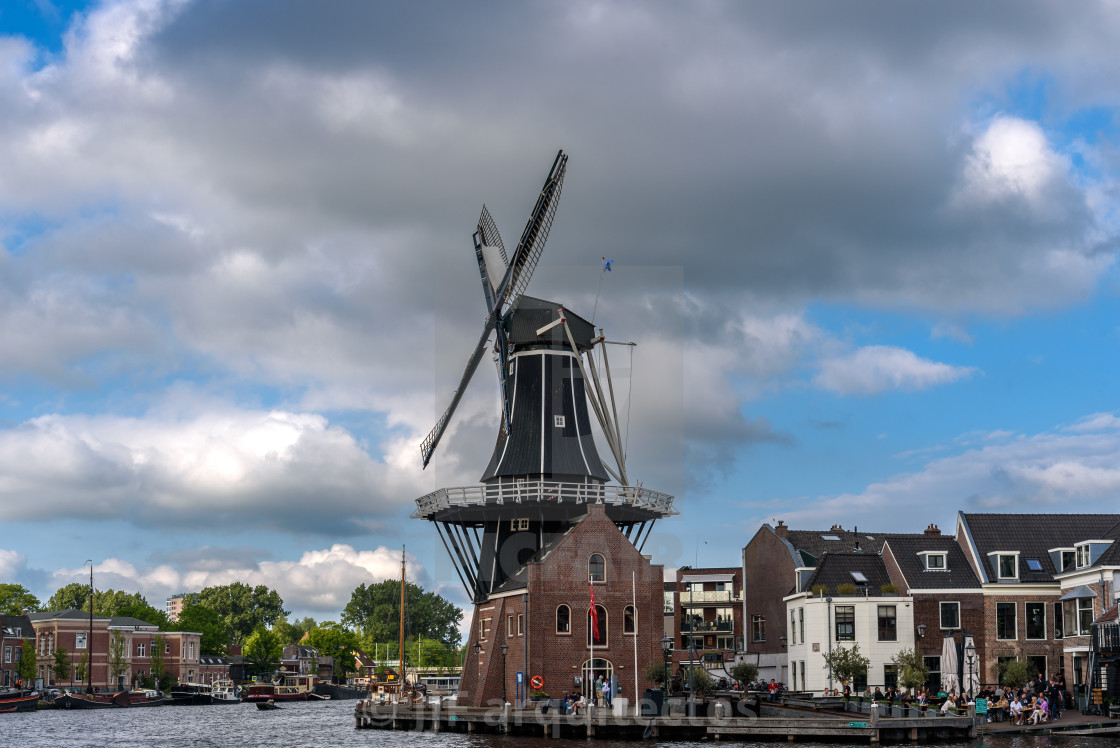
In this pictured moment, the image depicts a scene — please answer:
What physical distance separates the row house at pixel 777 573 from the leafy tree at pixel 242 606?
406 ft

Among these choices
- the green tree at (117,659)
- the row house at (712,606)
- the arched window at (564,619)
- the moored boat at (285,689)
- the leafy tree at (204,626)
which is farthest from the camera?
the leafy tree at (204,626)

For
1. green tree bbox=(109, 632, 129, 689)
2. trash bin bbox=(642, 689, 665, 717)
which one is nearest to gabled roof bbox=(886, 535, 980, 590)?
trash bin bbox=(642, 689, 665, 717)

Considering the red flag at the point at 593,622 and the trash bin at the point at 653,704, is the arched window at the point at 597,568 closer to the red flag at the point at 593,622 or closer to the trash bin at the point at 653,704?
the red flag at the point at 593,622

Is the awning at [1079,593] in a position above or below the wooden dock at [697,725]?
above

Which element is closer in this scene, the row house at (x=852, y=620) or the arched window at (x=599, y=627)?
the arched window at (x=599, y=627)

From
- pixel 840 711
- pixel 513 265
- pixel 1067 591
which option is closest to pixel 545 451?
pixel 513 265

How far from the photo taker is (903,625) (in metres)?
60.2

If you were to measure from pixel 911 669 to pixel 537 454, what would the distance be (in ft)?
66.8

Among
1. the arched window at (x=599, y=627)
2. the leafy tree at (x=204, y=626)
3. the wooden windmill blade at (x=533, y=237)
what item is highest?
the wooden windmill blade at (x=533, y=237)

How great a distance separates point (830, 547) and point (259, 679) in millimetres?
97820

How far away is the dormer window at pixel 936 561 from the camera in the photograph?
6116 cm

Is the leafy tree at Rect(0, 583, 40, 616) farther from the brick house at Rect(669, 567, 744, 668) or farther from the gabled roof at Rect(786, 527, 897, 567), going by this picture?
the gabled roof at Rect(786, 527, 897, 567)

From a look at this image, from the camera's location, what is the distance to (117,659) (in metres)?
127

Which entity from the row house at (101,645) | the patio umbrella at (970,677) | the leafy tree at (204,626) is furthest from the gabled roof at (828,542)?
the leafy tree at (204,626)
